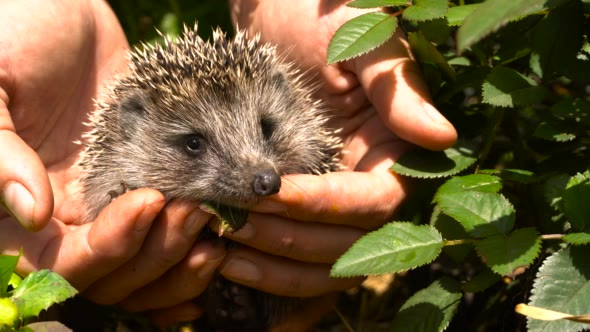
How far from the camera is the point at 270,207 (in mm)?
1414

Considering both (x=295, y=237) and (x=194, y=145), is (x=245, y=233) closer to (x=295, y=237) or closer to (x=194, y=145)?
(x=295, y=237)

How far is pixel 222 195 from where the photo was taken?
4.77 ft

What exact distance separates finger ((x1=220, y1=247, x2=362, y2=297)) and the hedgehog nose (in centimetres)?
24

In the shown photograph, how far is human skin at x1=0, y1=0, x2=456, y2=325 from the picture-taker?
1349 mm

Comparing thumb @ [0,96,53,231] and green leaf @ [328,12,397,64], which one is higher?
green leaf @ [328,12,397,64]

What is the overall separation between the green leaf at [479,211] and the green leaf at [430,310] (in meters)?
0.19

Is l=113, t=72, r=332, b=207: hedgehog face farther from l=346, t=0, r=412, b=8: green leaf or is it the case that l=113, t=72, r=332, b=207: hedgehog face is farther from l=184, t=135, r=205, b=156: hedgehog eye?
l=346, t=0, r=412, b=8: green leaf

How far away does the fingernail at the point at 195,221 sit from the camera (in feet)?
4.59

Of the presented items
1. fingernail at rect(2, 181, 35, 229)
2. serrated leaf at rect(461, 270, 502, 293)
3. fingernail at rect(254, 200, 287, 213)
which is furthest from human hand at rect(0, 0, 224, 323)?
serrated leaf at rect(461, 270, 502, 293)

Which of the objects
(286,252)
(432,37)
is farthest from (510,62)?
(286,252)

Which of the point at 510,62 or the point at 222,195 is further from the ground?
the point at 510,62

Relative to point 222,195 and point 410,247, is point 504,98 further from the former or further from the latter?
point 222,195

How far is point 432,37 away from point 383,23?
177 millimetres

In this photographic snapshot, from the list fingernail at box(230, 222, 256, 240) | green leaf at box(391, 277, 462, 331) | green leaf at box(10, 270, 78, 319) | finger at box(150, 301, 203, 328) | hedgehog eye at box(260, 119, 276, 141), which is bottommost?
finger at box(150, 301, 203, 328)
